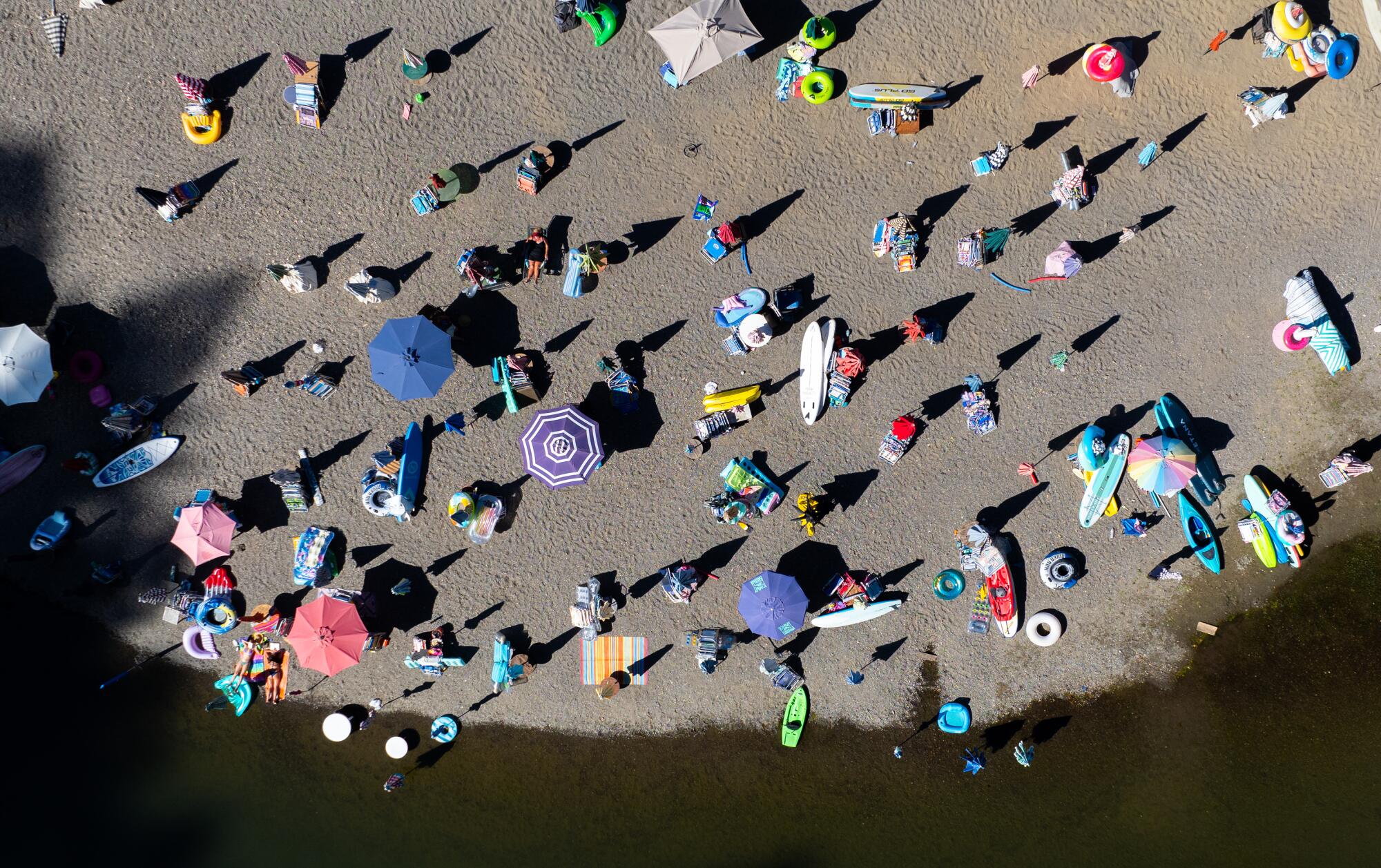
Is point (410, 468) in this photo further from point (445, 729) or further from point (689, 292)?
point (689, 292)

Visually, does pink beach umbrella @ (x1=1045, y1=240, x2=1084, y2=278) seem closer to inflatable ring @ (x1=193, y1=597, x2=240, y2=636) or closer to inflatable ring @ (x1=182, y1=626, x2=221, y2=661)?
inflatable ring @ (x1=193, y1=597, x2=240, y2=636)

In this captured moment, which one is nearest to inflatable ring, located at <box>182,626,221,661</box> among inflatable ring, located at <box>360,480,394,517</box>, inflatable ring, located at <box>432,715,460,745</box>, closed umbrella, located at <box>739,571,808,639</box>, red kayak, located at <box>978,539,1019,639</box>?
inflatable ring, located at <box>360,480,394,517</box>

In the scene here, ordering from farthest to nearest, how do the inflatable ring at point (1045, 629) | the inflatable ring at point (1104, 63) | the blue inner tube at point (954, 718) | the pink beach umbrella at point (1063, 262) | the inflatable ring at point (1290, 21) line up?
1. the blue inner tube at point (954, 718)
2. the inflatable ring at point (1045, 629)
3. the pink beach umbrella at point (1063, 262)
4. the inflatable ring at point (1290, 21)
5. the inflatable ring at point (1104, 63)

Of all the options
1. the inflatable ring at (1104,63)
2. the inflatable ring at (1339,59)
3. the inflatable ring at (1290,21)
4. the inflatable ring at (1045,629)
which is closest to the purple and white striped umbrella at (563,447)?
the inflatable ring at (1045,629)

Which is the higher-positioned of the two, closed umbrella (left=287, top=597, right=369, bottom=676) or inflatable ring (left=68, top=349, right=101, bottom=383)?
inflatable ring (left=68, top=349, right=101, bottom=383)

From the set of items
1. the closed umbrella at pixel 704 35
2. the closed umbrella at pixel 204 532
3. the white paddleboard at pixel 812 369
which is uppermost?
the closed umbrella at pixel 704 35

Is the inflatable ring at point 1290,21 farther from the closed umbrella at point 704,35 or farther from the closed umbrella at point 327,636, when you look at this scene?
the closed umbrella at point 327,636
